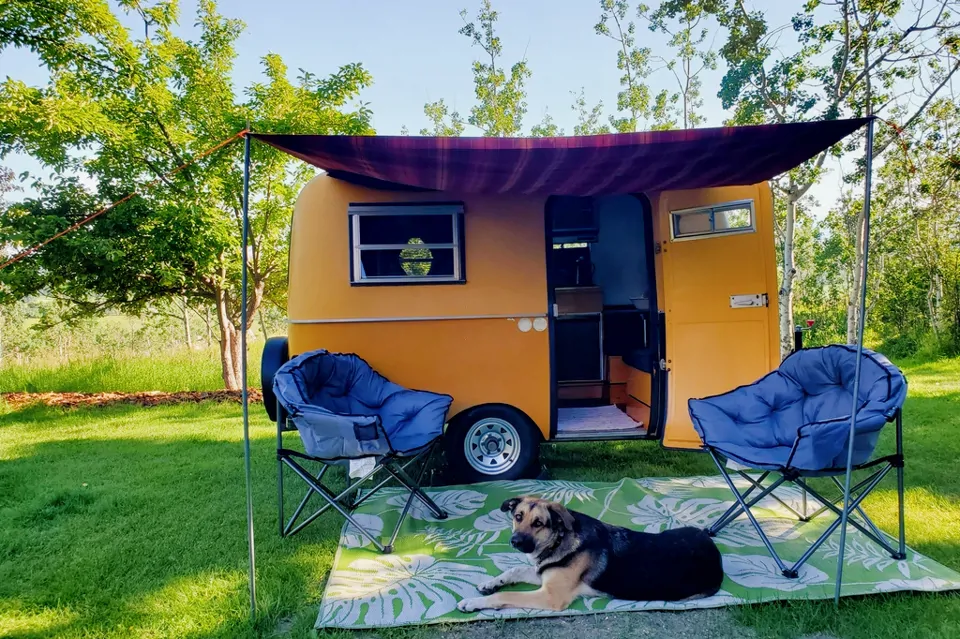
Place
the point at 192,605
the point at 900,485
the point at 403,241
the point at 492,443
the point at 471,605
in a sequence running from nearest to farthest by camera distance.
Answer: the point at 471,605 < the point at 192,605 < the point at 900,485 < the point at 492,443 < the point at 403,241

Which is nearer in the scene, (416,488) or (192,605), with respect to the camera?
(192,605)

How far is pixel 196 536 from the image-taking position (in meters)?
3.46

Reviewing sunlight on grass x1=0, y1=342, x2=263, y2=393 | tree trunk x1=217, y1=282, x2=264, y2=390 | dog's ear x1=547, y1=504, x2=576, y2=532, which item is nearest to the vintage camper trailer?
dog's ear x1=547, y1=504, x2=576, y2=532

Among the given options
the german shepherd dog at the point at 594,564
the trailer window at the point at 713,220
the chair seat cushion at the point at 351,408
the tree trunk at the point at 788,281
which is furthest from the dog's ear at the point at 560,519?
the tree trunk at the point at 788,281

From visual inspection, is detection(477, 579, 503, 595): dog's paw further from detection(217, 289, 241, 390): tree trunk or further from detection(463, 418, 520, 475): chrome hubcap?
detection(217, 289, 241, 390): tree trunk

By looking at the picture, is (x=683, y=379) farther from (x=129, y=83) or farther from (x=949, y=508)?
(x=129, y=83)

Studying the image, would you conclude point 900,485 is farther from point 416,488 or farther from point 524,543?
point 416,488

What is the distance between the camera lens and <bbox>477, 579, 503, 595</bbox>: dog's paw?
2.69 m

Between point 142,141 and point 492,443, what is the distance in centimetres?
661

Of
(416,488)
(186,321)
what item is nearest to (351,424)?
(416,488)

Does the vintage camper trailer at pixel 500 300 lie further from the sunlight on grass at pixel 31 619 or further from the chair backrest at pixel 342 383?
the sunlight on grass at pixel 31 619

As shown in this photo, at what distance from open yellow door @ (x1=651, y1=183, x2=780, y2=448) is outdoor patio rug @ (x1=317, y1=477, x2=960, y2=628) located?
0.69 m

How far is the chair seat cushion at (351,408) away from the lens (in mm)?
3098

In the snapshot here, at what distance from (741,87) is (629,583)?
355 inches
